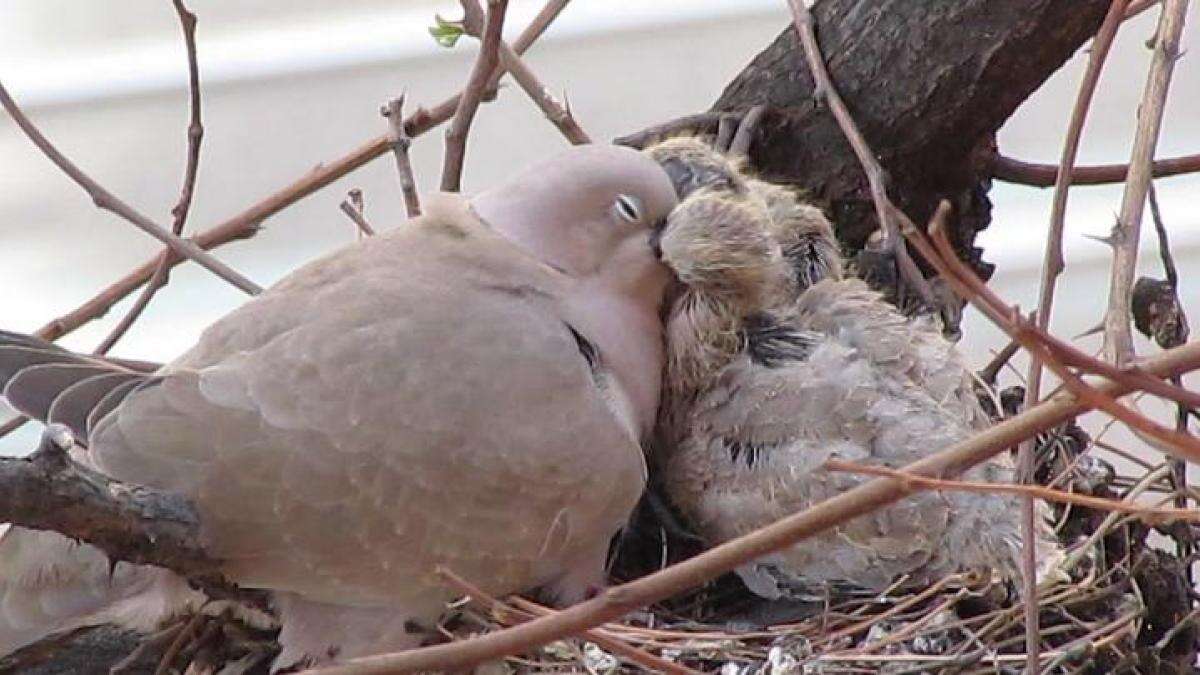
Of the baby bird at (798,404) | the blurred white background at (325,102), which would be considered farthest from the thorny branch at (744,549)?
the blurred white background at (325,102)

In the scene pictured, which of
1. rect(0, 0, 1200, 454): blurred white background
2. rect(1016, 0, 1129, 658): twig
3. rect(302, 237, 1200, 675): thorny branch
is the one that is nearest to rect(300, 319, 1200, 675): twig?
rect(302, 237, 1200, 675): thorny branch

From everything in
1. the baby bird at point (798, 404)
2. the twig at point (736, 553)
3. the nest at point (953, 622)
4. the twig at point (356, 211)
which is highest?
the twig at point (736, 553)

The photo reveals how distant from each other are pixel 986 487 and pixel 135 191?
1.66 meters

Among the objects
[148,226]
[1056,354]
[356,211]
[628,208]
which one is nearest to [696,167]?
[628,208]

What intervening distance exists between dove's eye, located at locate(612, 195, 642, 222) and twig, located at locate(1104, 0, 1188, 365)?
0.38m

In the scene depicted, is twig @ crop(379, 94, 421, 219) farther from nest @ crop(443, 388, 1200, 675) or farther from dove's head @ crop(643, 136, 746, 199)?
nest @ crop(443, 388, 1200, 675)

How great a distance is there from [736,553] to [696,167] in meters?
0.65

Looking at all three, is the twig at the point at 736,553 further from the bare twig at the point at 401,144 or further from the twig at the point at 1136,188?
the bare twig at the point at 401,144

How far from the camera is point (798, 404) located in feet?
3.76

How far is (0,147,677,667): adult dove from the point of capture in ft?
3.43

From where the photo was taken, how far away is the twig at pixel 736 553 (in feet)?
2.01

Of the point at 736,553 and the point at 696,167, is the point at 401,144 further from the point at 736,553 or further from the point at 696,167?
the point at 736,553

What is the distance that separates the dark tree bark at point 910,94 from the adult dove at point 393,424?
185 mm

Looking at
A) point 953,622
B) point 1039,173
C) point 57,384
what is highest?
point 57,384
